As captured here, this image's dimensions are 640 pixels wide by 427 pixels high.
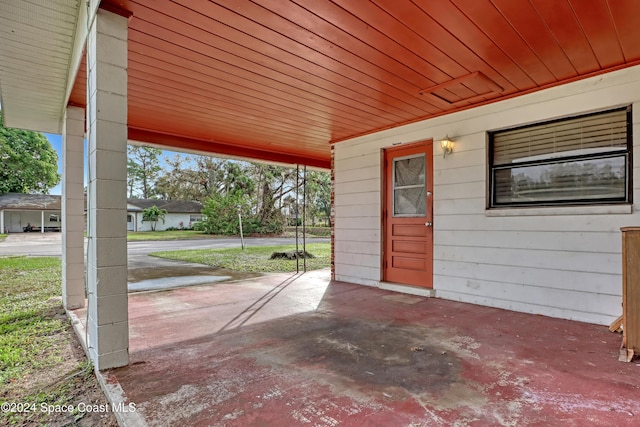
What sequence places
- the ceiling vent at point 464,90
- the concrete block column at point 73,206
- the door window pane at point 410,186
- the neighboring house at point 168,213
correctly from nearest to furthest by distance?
1. the ceiling vent at point 464,90
2. the concrete block column at point 73,206
3. the door window pane at point 410,186
4. the neighboring house at point 168,213

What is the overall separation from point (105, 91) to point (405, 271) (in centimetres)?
418

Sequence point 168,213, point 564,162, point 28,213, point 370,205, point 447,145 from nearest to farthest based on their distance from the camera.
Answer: point 564,162, point 447,145, point 370,205, point 28,213, point 168,213

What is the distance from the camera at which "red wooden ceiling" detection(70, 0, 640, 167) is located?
2256 mm

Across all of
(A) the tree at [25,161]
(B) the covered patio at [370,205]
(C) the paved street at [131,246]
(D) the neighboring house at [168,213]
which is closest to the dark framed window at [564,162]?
(B) the covered patio at [370,205]

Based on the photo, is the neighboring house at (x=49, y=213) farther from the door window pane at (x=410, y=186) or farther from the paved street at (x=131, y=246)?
the door window pane at (x=410, y=186)

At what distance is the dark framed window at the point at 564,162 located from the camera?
3.19 m

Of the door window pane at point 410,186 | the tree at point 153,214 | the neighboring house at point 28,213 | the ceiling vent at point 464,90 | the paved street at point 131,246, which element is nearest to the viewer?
the ceiling vent at point 464,90

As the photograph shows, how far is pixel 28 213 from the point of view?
89.4ft

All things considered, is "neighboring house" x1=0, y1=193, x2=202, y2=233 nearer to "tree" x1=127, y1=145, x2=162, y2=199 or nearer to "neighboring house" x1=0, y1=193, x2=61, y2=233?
"neighboring house" x1=0, y1=193, x2=61, y2=233

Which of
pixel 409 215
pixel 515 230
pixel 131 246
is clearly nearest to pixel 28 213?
pixel 131 246

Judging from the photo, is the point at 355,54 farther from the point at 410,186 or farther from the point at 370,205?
the point at 370,205

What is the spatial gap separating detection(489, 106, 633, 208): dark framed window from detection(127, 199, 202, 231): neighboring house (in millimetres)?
31745

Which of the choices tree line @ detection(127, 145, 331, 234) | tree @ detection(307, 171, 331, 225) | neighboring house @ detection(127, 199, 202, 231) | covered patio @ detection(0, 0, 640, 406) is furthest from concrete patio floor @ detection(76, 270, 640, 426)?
neighboring house @ detection(127, 199, 202, 231)

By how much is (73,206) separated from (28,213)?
104 feet
